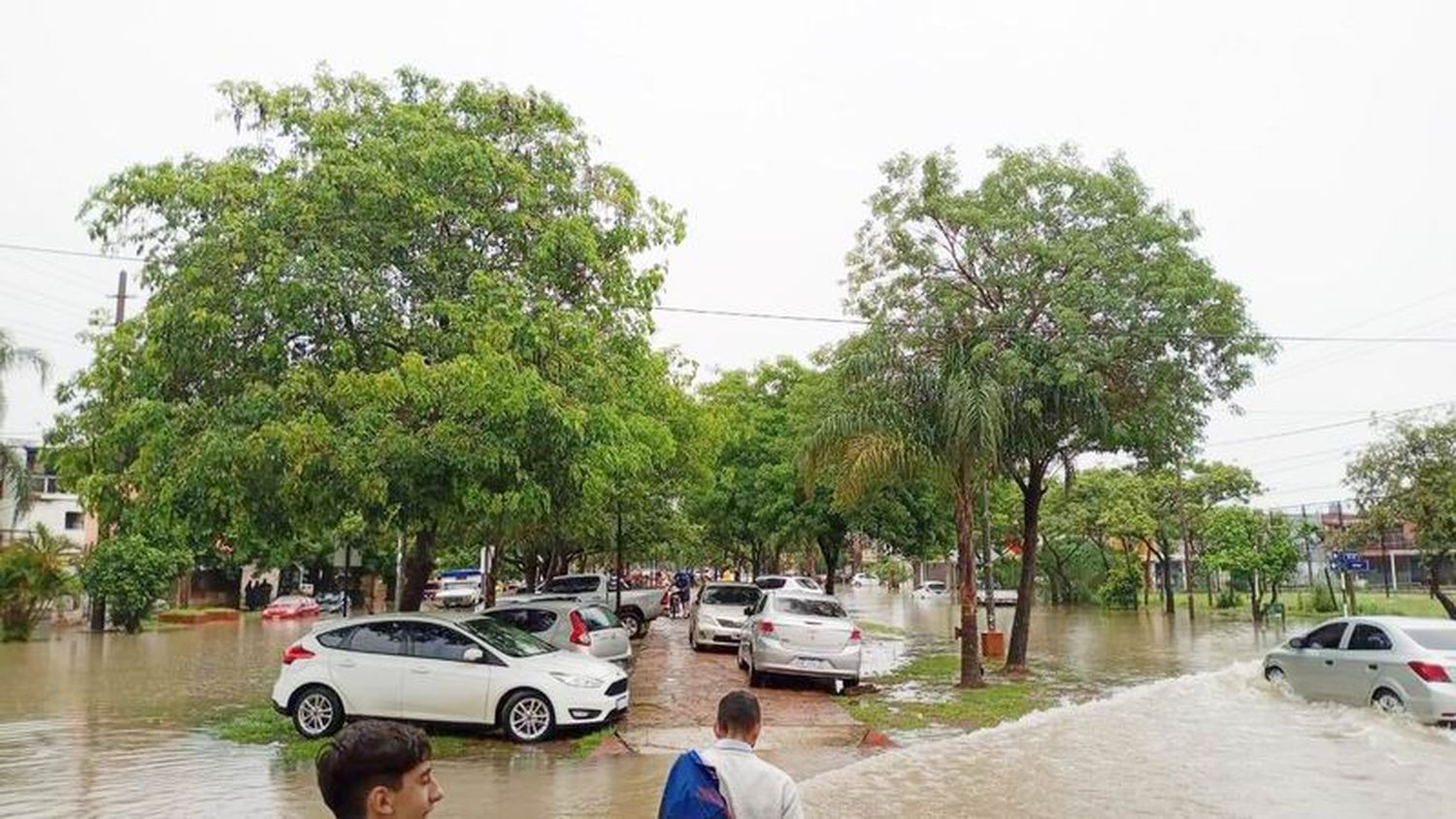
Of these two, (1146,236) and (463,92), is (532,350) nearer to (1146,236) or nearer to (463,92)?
(463,92)

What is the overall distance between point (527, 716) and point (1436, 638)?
11033mm

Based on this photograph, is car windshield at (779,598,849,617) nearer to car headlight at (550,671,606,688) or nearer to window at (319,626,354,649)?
car headlight at (550,671,606,688)

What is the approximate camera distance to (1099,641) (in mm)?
30281

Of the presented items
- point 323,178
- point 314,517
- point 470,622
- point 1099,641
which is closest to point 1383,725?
point 470,622

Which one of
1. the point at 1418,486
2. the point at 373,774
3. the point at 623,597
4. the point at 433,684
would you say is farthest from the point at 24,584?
the point at 1418,486

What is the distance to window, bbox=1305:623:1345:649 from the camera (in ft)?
50.2

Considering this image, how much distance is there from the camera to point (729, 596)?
2570cm

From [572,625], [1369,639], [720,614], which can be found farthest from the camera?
[720,614]

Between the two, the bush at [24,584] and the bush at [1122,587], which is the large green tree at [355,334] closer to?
the bush at [24,584]

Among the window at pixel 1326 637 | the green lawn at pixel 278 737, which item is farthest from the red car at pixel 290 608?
the window at pixel 1326 637

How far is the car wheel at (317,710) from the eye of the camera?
12391 mm

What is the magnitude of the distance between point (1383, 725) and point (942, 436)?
6919mm

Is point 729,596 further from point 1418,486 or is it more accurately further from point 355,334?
point 1418,486

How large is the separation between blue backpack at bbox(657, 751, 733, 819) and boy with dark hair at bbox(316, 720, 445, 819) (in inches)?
51.1
